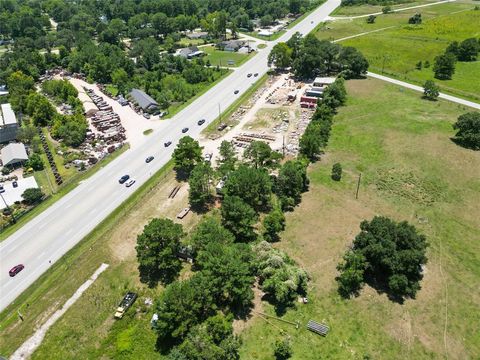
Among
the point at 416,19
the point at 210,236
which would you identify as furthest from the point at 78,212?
the point at 416,19

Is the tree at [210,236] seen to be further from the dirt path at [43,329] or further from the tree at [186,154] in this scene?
the tree at [186,154]

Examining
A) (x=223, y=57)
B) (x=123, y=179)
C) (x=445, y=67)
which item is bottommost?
(x=123, y=179)

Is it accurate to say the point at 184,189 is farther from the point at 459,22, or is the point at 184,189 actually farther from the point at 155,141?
the point at 459,22

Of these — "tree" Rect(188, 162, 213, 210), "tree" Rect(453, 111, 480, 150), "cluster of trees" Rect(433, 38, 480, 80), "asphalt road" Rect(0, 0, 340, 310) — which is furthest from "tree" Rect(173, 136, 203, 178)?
"cluster of trees" Rect(433, 38, 480, 80)

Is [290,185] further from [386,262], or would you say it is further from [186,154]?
[186,154]

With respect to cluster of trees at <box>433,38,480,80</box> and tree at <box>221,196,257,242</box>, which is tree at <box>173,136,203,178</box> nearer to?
tree at <box>221,196,257,242</box>

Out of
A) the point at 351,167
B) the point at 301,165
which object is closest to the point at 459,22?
the point at 351,167

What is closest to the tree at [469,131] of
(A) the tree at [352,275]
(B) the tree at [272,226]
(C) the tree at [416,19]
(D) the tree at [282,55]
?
(A) the tree at [352,275]
